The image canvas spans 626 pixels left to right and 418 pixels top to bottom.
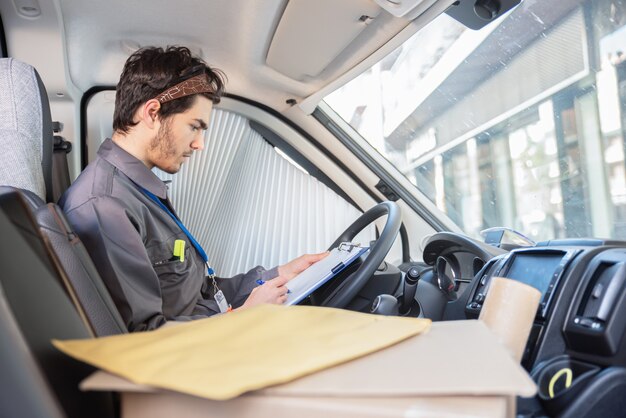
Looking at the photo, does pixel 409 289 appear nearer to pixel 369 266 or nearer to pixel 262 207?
pixel 369 266

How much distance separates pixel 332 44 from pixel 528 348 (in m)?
1.37

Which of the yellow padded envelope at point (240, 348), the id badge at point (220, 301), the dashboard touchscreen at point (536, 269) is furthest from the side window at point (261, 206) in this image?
the yellow padded envelope at point (240, 348)

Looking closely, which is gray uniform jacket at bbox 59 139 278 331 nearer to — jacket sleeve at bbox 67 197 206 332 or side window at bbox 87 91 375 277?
jacket sleeve at bbox 67 197 206 332

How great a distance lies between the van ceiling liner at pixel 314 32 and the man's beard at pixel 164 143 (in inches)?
22.0

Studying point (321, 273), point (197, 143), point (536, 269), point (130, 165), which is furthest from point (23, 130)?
point (536, 269)

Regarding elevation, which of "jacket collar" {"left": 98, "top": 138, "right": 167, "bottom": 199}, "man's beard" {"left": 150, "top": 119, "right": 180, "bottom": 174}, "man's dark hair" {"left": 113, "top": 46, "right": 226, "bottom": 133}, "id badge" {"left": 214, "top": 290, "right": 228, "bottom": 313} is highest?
"man's dark hair" {"left": 113, "top": 46, "right": 226, "bottom": 133}

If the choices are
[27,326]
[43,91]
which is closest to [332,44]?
[43,91]

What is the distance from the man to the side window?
76cm

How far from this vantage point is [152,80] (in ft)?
5.75

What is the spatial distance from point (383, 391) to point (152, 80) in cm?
152

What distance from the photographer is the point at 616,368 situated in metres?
0.96

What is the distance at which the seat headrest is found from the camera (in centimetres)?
125

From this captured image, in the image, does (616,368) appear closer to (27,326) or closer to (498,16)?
(27,326)

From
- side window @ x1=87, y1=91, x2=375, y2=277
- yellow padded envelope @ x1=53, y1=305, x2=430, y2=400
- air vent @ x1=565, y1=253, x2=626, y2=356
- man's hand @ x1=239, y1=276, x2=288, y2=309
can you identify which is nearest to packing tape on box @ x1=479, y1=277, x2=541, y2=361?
yellow padded envelope @ x1=53, y1=305, x2=430, y2=400
